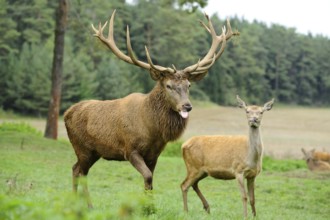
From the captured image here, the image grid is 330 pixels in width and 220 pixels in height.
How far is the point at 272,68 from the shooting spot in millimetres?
113250

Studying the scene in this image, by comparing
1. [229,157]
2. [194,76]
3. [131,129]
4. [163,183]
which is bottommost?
[163,183]

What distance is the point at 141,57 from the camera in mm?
79625

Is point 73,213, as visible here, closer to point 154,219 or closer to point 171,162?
point 154,219

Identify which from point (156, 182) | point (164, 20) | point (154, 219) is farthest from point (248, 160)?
point (164, 20)

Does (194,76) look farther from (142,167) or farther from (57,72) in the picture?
(57,72)

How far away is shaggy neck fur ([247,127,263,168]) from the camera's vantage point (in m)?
10.0

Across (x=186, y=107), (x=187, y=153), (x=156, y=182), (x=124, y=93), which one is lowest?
(x=124, y=93)

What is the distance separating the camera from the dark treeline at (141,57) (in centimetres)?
5666

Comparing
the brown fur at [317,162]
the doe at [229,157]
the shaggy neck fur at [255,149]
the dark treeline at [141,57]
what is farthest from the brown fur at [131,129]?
the dark treeline at [141,57]

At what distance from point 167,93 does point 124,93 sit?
2212 inches

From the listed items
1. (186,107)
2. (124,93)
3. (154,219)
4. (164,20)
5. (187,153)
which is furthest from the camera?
(164,20)

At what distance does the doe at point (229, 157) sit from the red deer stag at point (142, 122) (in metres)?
1.64

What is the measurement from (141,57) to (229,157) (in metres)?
69.6

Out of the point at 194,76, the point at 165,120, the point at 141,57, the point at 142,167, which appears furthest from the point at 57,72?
the point at 141,57
